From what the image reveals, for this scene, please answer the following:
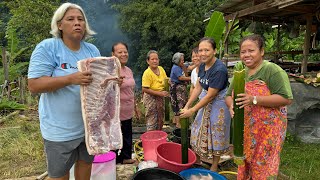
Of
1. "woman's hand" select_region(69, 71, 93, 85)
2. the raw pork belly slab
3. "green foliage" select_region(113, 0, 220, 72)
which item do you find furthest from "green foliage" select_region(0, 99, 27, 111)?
"green foliage" select_region(113, 0, 220, 72)

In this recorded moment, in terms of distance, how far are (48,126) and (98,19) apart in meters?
17.0

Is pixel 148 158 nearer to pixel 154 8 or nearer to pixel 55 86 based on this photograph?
pixel 55 86

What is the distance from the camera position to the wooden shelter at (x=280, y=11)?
5.77 meters

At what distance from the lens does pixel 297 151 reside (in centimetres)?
480

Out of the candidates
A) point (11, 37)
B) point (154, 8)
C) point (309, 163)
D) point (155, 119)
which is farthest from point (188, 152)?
point (154, 8)

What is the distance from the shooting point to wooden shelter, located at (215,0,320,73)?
18.9ft

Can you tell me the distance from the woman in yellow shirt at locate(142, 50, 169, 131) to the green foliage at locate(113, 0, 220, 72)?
9860 mm

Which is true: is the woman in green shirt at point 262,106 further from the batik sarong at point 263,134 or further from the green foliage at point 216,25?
the green foliage at point 216,25

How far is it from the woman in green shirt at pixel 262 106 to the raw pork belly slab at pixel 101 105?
1.13 m

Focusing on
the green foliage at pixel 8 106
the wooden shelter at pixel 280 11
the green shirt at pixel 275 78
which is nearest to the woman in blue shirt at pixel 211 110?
the green shirt at pixel 275 78

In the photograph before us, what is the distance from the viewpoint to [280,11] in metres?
7.13

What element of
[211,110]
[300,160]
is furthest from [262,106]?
[300,160]

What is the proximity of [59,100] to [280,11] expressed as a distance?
6995 mm

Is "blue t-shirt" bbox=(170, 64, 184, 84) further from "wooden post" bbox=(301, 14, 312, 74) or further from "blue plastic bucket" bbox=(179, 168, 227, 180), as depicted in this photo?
"blue plastic bucket" bbox=(179, 168, 227, 180)
